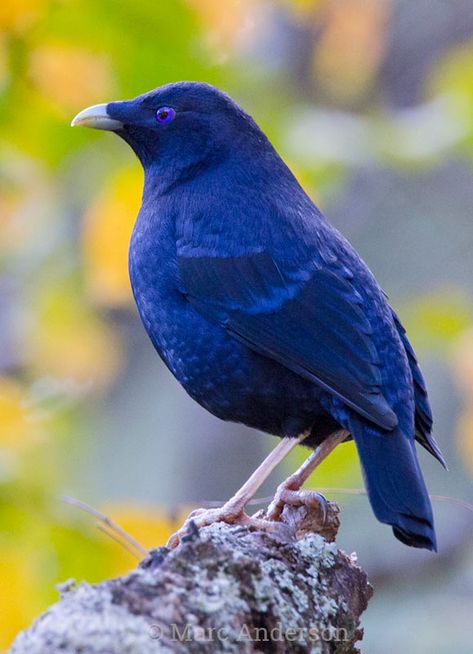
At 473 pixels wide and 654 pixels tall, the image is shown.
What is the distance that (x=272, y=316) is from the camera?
3457mm

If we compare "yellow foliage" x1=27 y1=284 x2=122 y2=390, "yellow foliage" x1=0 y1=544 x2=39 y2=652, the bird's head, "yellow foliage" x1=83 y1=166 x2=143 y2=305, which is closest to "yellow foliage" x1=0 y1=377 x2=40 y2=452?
"yellow foliage" x1=0 y1=544 x2=39 y2=652

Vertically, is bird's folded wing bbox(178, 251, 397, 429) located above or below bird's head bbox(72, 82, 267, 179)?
below

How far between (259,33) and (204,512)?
15.1 feet

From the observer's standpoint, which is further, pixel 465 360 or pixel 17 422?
pixel 465 360

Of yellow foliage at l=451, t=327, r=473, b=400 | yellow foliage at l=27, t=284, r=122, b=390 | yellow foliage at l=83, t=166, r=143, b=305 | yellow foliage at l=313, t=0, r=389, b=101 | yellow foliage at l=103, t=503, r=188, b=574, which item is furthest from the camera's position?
yellow foliage at l=313, t=0, r=389, b=101

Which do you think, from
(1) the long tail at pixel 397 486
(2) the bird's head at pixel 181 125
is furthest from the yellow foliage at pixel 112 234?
(1) the long tail at pixel 397 486

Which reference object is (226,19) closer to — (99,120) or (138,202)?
(138,202)

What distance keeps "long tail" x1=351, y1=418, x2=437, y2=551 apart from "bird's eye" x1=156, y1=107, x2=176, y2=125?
1507 mm

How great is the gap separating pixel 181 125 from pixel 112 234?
1502mm

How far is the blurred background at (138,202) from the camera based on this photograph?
423cm

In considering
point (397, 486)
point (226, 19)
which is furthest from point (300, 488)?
point (226, 19)

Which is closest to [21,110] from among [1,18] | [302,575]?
[1,18]

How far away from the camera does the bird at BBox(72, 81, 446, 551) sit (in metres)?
3.30

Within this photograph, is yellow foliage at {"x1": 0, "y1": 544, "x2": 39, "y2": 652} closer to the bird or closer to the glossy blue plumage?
the bird
